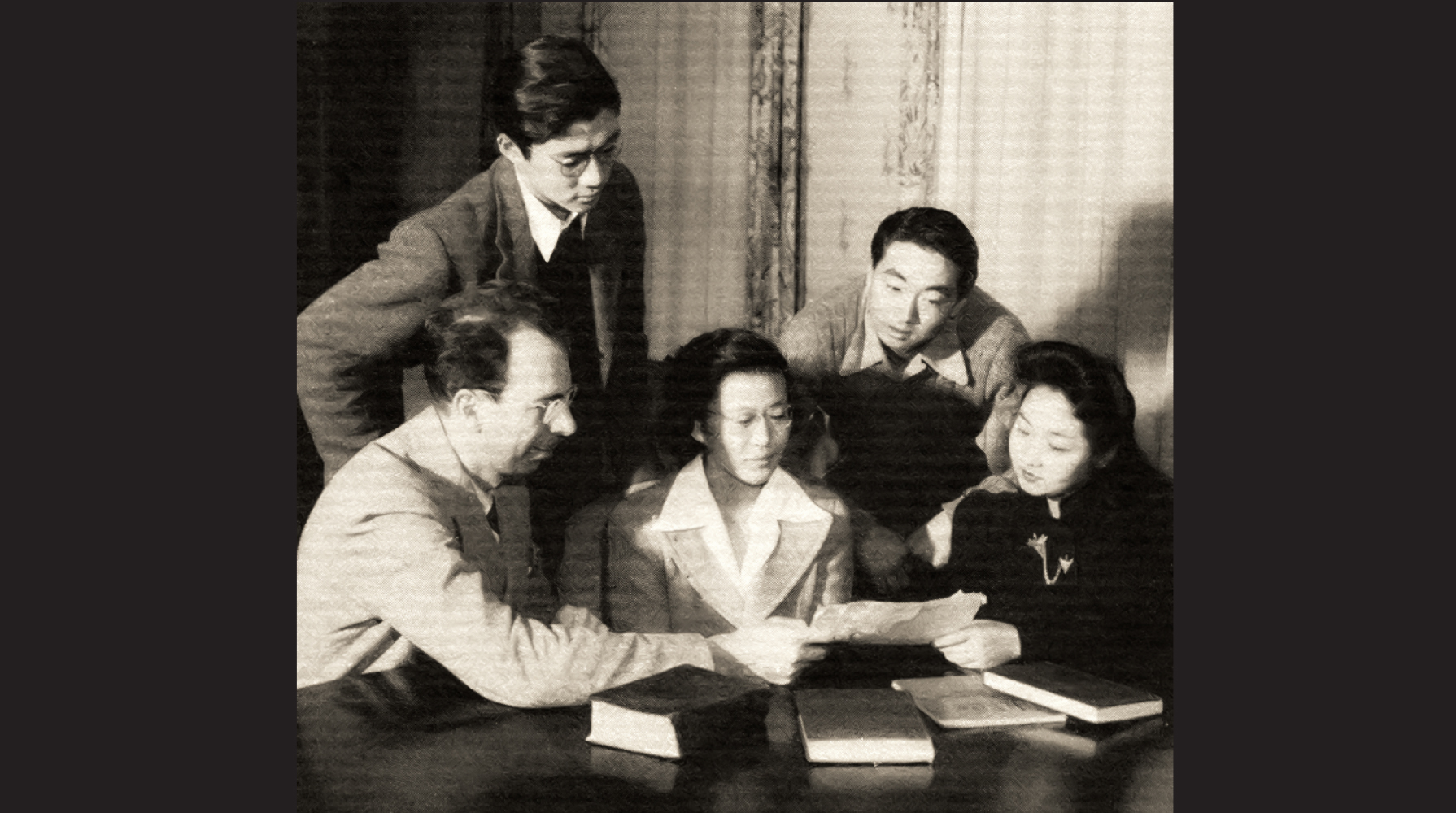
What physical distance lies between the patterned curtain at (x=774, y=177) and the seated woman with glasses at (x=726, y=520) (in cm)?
14

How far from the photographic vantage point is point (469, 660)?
3408 mm

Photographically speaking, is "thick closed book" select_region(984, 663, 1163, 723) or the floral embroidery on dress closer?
"thick closed book" select_region(984, 663, 1163, 723)

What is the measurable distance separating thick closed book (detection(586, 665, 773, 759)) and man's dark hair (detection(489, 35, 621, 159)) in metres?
1.38

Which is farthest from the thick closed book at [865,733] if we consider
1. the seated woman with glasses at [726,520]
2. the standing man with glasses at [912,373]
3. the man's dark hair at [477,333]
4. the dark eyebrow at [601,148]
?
the dark eyebrow at [601,148]

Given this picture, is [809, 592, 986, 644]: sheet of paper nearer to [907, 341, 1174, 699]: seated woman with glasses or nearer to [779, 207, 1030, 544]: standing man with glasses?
[907, 341, 1174, 699]: seated woman with glasses

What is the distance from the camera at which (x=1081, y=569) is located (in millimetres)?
3689

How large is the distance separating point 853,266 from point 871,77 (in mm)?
477

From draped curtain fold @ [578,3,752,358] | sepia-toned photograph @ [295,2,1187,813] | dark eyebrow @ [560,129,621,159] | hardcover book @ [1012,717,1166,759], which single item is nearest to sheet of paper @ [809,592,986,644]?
sepia-toned photograph @ [295,2,1187,813]

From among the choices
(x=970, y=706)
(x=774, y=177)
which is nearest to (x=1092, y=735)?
(x=970, y=706)

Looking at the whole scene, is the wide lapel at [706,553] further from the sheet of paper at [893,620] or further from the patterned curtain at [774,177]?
the patterned curtain at [774,177]

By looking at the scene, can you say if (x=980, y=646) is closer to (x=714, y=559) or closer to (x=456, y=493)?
(x=714, y=559)

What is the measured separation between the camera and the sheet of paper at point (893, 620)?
361 cm

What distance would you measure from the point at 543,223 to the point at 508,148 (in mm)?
202

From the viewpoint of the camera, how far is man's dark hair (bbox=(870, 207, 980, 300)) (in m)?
3.62
